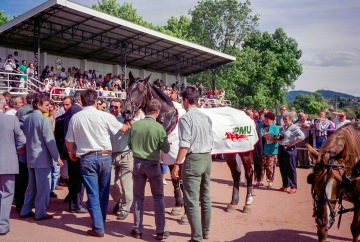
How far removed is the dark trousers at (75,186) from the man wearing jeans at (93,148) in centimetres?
118

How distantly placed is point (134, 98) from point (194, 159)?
177 centimetres

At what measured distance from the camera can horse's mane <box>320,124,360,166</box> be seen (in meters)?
3.88

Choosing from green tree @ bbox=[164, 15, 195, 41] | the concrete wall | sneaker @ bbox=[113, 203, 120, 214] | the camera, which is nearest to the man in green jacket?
sneaker @ bbox=[113, 203, 120, 214]

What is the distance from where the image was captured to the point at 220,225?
582 cm

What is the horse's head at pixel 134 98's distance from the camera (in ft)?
18.4

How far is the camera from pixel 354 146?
4207 millimetres

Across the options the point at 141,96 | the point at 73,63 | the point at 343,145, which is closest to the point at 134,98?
the point at 141,96

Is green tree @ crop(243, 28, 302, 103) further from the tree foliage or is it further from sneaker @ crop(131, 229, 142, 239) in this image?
sneaker @ crop(131, 229, 142, 239)

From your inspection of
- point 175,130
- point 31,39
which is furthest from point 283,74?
point 175,130

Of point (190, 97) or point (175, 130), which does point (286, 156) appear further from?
point (190, 97)

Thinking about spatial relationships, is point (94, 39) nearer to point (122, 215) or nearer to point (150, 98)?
point (150, 98)

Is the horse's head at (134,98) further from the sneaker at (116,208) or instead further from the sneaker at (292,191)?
the sneaker at (292,191)

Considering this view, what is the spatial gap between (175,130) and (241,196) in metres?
2.77

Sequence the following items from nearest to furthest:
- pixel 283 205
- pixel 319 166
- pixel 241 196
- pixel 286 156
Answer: pixel 319 166, pixel 283 205, pixel 241 196, pixel 286 156
